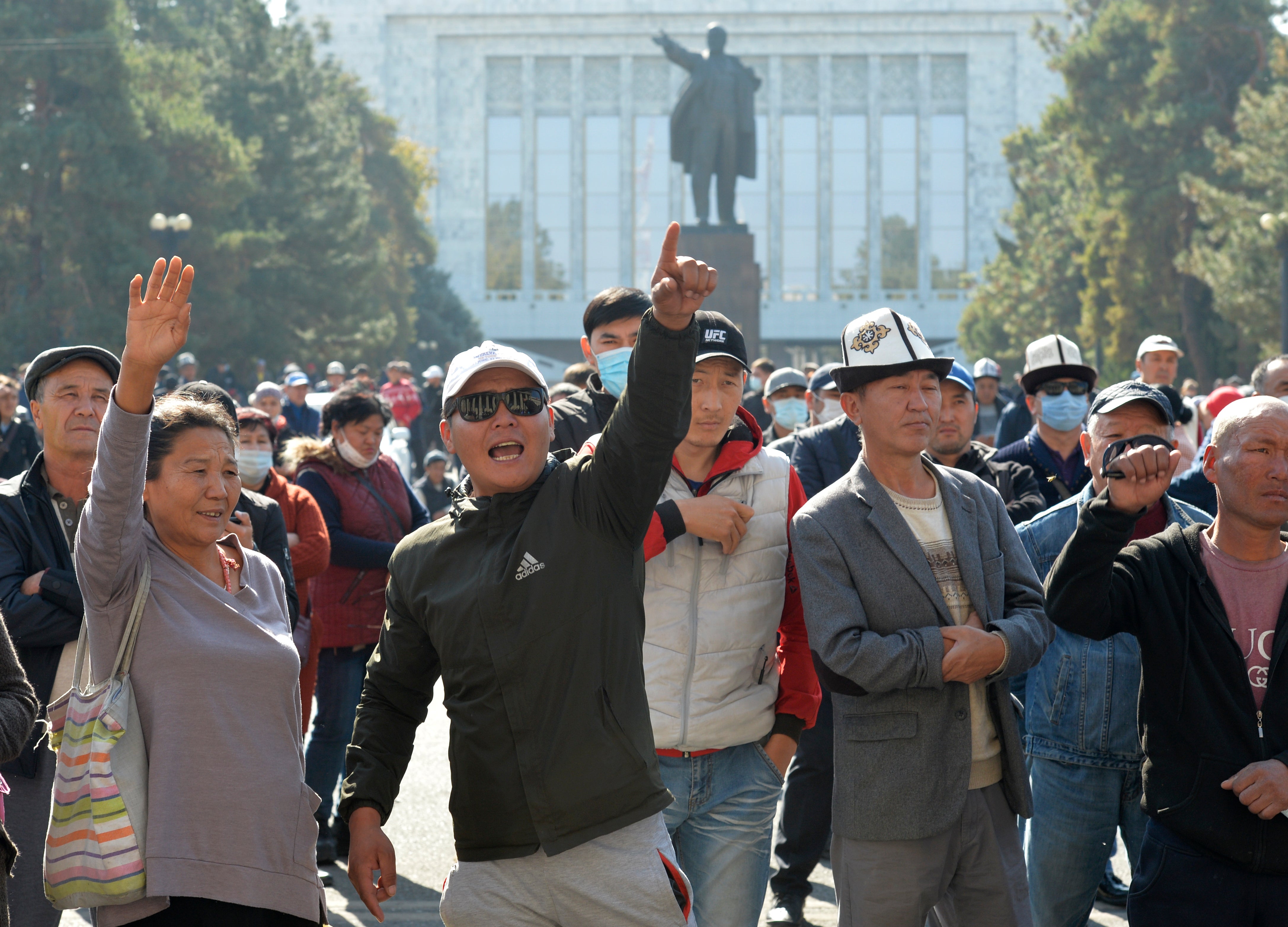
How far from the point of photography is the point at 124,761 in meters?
2.95

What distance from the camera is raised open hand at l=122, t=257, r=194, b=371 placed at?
2801 millimetres

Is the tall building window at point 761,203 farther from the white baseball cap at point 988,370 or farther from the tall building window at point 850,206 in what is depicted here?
the white baseball cap at point 988,370

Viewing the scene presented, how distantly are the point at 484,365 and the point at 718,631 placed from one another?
1141 mm

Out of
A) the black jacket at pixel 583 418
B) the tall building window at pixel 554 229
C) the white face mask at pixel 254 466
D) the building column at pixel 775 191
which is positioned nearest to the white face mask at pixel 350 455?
the white face mask at pixel 254 466

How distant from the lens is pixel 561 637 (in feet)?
8.85

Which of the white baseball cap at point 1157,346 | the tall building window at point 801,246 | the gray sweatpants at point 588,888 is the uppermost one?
the tall building window at point 801,246

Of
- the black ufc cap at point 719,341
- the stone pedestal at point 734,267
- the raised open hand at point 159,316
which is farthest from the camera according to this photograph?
the stone pedestal at point 734,267

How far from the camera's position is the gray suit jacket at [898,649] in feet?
10.8

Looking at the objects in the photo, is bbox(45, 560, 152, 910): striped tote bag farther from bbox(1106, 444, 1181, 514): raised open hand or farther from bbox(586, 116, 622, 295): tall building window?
bbox(586, 116, 622, 295): tall building window

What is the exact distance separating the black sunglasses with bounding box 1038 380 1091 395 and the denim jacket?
1.94 metres

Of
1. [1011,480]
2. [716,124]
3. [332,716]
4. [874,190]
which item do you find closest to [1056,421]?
[1011,480]

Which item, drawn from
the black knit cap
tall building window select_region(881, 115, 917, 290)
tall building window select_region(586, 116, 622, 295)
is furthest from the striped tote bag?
tall building window select_region(881, 115, 917, 290)

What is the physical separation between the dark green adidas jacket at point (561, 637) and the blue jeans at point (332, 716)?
3261mm

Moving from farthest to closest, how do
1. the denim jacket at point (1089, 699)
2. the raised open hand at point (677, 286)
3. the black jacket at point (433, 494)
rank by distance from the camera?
the black jacket at point (433, 494)
the denim jacket at point (1089, 699)
the raised open hand at point (677, 286)
